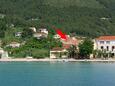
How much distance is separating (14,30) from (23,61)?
16342 mm

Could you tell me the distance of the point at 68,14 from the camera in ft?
323

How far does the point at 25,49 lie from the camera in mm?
60875

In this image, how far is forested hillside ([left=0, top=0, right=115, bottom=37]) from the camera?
87.6 m

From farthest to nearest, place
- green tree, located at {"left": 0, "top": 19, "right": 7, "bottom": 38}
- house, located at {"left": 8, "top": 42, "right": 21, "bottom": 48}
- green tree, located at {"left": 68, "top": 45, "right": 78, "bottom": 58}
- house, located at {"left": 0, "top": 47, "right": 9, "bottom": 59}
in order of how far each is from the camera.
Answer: green tree, located at {"left": 0, "top": 19, "right": 7, "bottom": 38}, house, located at {"left": 8, "top": 42, "right": 21, "bottom": 48}, house, located at {"left": 0, "top": 47, "right": 9, "bottom": 59}, green tree, located at {"left": 68, "top": 45, "right": 78, "bottom": 58}

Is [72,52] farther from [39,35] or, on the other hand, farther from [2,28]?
[2,28]

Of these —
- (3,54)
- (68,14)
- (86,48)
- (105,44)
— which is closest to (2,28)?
(3,54)

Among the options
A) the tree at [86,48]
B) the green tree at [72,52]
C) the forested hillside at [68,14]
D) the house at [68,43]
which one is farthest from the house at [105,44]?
the forested hillside at [68,14]

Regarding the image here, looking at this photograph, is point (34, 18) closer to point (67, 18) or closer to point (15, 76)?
point (67, 18)

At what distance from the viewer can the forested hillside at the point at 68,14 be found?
87.6 m

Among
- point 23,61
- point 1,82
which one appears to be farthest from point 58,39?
point 1,82

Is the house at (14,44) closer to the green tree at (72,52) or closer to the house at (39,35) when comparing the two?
the house at (39,35)

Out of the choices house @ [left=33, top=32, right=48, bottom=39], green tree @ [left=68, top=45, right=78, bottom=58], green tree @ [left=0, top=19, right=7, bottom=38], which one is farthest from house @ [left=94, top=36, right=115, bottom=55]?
green tree @ [left=0, top=19, right=7, bottom=38]

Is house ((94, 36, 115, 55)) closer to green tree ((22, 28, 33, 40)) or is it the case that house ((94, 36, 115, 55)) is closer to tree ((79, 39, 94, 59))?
tree ((79, 39, 94, 59))

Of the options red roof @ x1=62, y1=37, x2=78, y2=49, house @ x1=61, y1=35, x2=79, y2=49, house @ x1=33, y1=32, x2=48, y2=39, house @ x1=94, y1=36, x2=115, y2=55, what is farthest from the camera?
house @ x1=33, y1=32, x2=48, y2=39
